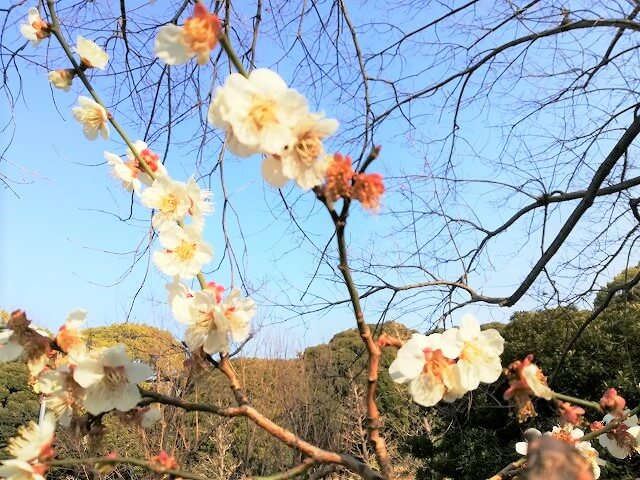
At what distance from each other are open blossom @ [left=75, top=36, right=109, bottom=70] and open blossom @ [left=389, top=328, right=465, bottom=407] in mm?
882

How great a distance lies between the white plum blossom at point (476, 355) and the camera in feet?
2.98

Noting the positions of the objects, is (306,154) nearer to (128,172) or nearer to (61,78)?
(128,172)

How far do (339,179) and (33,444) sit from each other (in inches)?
22.1

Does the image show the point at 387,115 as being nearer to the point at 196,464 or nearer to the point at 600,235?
the point at 600,235

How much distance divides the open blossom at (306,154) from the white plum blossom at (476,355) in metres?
0.35

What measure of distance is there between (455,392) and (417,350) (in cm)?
9

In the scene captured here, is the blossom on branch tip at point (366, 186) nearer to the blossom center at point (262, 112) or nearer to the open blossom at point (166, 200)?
the blossom center at point (262, 112)

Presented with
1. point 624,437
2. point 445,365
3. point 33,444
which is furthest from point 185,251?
point 624,437

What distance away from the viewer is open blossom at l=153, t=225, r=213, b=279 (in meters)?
1.06

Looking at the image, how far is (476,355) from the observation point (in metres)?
0.93

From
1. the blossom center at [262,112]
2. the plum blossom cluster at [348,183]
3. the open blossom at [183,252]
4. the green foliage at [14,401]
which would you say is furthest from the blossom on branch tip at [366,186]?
the green foliage at [14,401]

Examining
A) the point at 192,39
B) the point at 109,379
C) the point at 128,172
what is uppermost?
the point at 128,172

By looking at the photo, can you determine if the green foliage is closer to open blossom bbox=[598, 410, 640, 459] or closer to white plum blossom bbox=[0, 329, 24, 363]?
white plum blossom bbox=[0, 329, 24, 363]

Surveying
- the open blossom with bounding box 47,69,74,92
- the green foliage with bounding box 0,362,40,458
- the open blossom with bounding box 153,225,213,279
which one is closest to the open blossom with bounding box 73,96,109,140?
the open blossom with bounding box 47,69,74,92
